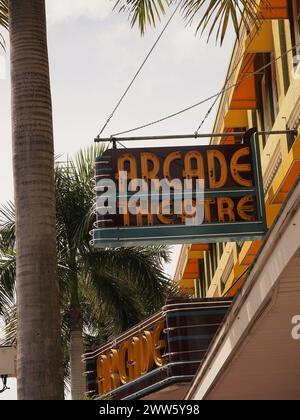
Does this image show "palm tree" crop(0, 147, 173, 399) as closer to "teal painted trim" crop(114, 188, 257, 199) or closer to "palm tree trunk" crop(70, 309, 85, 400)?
"palm tree trunk" crop(70, 309, 85, 400)

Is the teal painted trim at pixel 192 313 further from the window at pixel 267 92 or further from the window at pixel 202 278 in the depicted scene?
the window at pixel 202 278

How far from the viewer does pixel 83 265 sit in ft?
99.0

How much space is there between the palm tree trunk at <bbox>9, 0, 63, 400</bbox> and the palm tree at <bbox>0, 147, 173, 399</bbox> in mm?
15544

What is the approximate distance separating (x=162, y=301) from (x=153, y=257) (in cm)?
139

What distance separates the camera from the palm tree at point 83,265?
29.9 meters

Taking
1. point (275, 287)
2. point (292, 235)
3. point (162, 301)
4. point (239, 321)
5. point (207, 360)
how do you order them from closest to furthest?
point (292, 235), point (275, 287), point (239, 321), point (207, 360), point (162, 301)

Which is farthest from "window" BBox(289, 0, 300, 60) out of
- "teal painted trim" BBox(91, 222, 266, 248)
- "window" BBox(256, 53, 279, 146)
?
"teal painted trim" BBox(91, 222, 266, 248)

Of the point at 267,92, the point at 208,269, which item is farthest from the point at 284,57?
the point at 208,269

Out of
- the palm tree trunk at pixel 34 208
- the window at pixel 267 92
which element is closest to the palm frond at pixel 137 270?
the window at pixel 267 92

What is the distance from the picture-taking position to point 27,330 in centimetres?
1243

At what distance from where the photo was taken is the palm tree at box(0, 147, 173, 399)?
29938mm

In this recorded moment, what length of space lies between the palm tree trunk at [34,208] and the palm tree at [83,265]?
1554 centimetres
